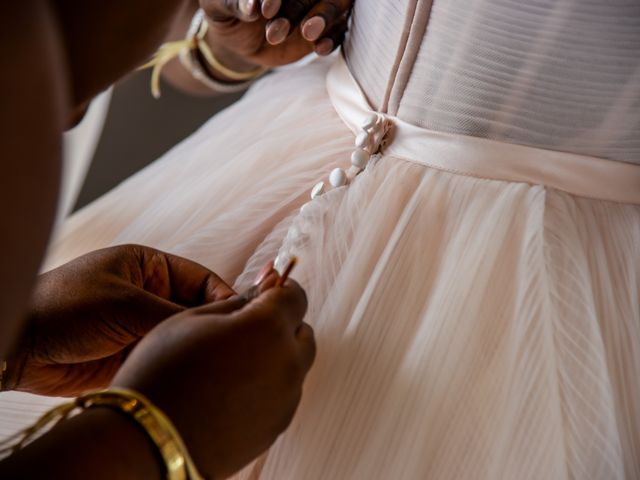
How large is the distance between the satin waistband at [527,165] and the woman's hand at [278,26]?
19 centimetres

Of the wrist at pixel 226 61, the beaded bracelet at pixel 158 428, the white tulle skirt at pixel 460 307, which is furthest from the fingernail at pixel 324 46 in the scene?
the beaded bracelet at pixel 158 428

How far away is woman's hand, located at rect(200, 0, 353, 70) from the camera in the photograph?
2.52ft

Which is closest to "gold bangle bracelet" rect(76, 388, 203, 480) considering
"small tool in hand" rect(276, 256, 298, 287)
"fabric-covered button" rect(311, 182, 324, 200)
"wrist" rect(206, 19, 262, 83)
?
"small tool in hand" rect(276, 256, 298, 287)

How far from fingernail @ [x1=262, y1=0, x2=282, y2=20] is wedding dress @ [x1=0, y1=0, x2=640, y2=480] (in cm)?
9

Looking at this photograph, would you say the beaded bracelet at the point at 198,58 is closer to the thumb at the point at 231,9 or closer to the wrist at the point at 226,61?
the wrist at the point at 226,61

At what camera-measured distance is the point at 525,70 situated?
600 mm

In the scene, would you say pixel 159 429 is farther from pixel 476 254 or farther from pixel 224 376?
pixel 476 254

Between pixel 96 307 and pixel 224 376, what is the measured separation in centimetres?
18

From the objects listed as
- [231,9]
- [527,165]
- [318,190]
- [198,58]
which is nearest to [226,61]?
[198,58]

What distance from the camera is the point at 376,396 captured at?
55 cm

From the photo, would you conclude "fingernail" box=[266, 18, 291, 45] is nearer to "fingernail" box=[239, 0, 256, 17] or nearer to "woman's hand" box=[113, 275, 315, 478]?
"fingernail" box=[239, 0, 256, 17]

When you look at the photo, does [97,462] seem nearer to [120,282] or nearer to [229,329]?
[229,329]

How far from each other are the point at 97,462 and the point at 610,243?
1.32ft

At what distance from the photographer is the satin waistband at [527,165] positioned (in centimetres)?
61
